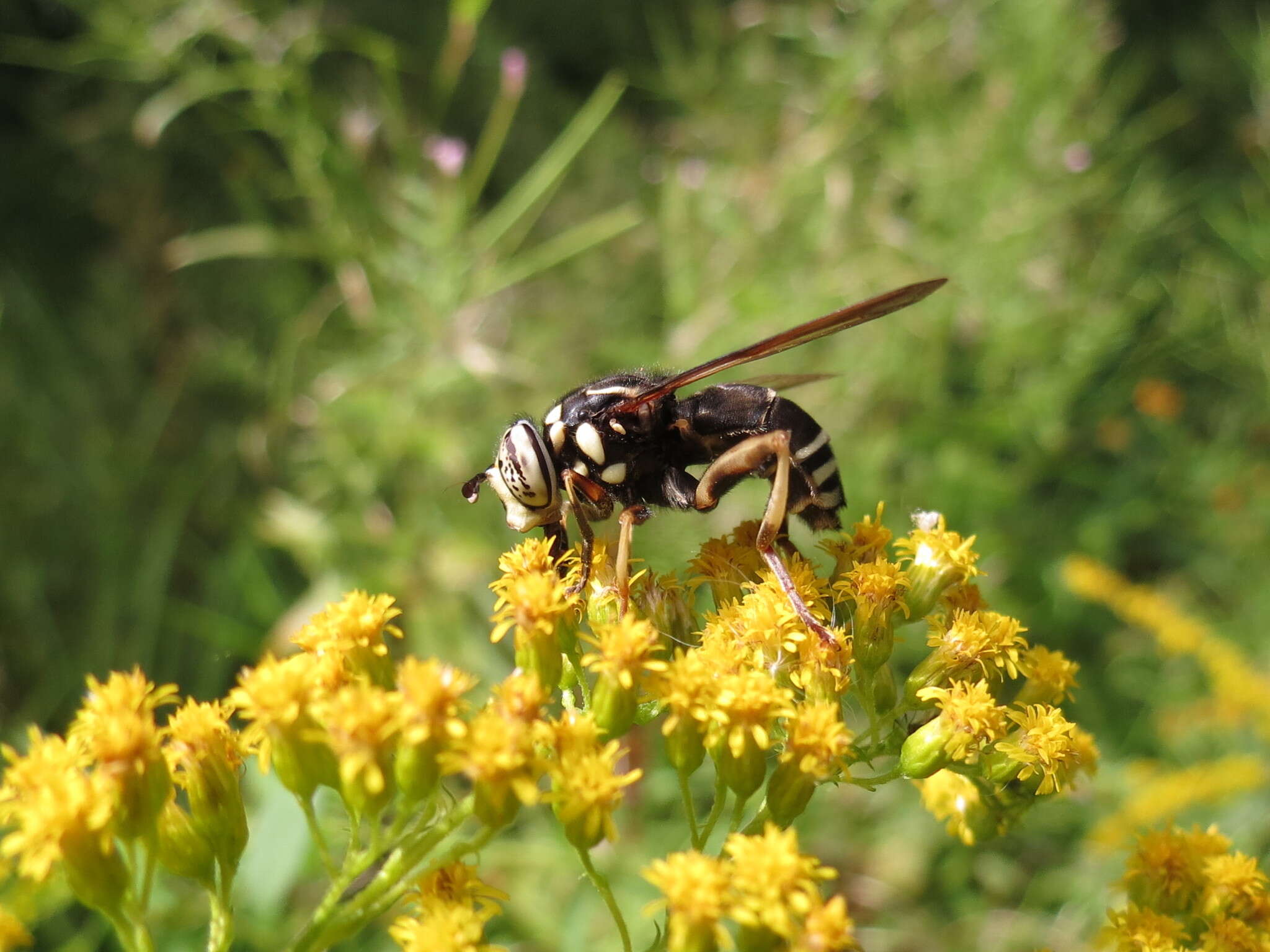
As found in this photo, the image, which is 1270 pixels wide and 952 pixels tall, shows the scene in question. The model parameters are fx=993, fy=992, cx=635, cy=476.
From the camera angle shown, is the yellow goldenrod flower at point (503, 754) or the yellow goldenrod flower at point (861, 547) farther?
the yellow goldenrod flower at point (861, 547)

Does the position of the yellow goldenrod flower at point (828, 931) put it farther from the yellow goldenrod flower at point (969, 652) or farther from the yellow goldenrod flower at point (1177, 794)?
the yellow goldenrod flower at point (1177, 794)

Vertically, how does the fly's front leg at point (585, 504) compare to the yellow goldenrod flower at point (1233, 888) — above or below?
above

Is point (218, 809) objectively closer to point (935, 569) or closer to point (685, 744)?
point (685, 744)

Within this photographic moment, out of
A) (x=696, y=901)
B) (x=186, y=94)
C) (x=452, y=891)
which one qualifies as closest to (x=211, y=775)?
(x=452, y=891)

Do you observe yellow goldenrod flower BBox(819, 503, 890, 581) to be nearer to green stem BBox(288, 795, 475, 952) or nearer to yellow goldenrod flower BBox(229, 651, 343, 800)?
green stem BBox(288, 795, 475, 952)

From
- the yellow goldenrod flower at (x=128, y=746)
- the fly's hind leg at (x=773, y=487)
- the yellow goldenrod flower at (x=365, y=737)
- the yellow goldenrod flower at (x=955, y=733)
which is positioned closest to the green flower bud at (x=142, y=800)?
the yellow goldenrod flower at (x=128, y=746)

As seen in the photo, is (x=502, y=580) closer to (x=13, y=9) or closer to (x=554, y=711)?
(x=554, y=711)
